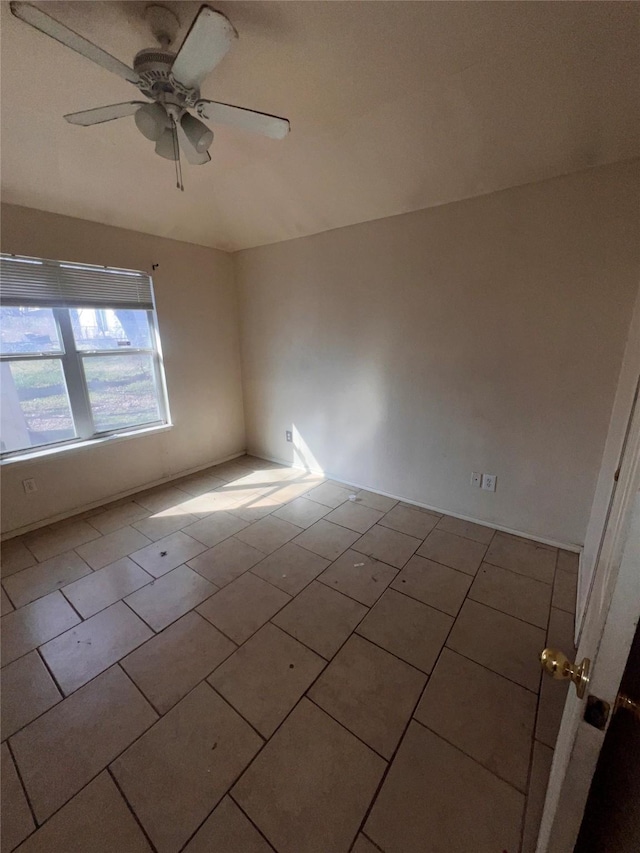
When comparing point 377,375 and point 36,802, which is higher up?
point 377,375

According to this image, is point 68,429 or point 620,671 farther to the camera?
point 68,429

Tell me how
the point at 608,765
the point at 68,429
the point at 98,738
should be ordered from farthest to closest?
1. the point at 68,429
2. the point at 98,738
3. the point at 608,765

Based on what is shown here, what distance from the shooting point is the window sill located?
244 centimetres

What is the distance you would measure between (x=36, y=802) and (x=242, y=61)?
2.87 meters

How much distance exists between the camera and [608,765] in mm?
742

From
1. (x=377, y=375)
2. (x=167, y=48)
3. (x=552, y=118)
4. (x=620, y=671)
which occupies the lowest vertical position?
(x=620, y=671)

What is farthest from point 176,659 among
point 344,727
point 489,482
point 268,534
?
point 489,482

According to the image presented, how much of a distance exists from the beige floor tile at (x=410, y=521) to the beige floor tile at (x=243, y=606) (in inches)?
40.6

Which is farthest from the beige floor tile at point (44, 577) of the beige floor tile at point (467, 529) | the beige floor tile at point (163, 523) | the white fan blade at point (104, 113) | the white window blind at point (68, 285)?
the beige floor tile at point (467, 529)

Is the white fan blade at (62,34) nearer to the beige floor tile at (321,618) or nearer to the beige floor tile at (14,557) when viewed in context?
the beige floor tile at (321,618)


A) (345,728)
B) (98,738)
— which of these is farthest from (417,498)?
(98,738)

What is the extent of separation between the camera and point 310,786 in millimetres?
1085

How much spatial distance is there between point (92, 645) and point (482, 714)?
174cm

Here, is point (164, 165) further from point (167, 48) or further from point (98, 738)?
point (98, 738)
